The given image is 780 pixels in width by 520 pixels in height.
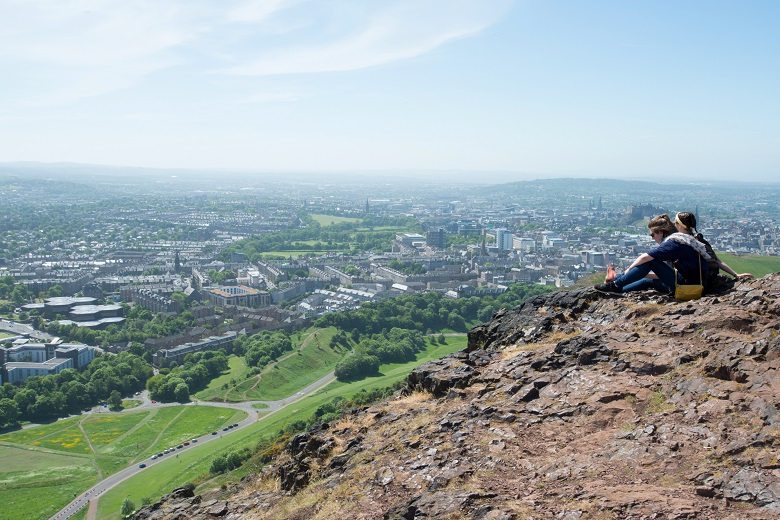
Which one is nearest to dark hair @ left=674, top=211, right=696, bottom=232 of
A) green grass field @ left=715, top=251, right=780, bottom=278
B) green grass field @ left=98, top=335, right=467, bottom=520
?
green grass field @ left=98, top=335, right=467, bottom=520

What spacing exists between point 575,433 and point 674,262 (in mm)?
3265

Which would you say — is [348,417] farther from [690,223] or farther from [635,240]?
[635,240]

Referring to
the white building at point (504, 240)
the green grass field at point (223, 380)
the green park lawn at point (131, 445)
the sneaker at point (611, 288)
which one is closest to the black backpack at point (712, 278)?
the sneaker at point (611, 288)

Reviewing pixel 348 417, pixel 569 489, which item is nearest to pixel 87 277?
pixel 348 417

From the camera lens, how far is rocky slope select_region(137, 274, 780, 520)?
6055 mm

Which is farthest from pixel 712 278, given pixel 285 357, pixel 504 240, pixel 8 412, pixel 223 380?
pixel 504 240

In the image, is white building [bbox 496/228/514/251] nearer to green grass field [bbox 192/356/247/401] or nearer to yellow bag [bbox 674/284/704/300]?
green grass field [bbox 192/356/247/401]

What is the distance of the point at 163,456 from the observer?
31.8m

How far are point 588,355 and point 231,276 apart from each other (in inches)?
3078

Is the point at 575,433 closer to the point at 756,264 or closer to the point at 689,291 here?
the point at 689,291

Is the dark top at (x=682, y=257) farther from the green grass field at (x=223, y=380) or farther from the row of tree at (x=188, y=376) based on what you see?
the row of tree at (x=188, y=376)

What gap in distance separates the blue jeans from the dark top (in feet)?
0.64

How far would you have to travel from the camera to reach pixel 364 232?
433ft

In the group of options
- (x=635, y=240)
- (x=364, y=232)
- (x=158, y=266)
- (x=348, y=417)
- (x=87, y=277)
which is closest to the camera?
(x=348, y=417)
